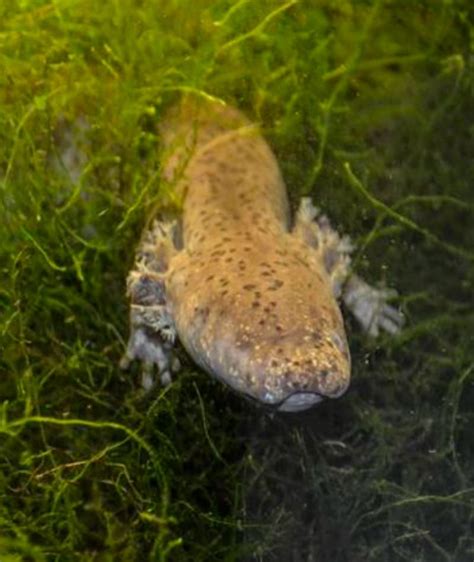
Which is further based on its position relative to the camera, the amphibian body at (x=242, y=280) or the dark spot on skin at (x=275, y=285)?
the dark spot on skin at (x=275, y=285)

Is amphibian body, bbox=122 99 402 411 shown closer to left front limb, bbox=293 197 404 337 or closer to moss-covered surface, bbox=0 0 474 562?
left front limb, bbox=293 197 404 337

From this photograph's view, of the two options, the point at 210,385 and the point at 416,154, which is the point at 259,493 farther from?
the point at 416,154

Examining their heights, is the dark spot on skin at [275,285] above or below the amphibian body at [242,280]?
above

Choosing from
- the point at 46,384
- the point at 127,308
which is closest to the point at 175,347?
the point at 127,308

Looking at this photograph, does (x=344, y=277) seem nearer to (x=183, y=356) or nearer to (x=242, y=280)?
(x=242, y=280)

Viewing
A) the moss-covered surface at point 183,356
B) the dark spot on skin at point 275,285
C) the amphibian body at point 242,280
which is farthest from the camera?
the moss-covered surface at point 183,356

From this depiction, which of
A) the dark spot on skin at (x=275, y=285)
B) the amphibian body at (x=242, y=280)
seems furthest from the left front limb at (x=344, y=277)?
the dark spot on skin at (x=275, y=285)

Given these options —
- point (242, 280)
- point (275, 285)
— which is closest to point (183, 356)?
point (242, 280)

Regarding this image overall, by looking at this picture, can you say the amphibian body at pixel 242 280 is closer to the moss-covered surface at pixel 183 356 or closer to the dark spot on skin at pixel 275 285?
the dark spot on skin at pixel 275 285
